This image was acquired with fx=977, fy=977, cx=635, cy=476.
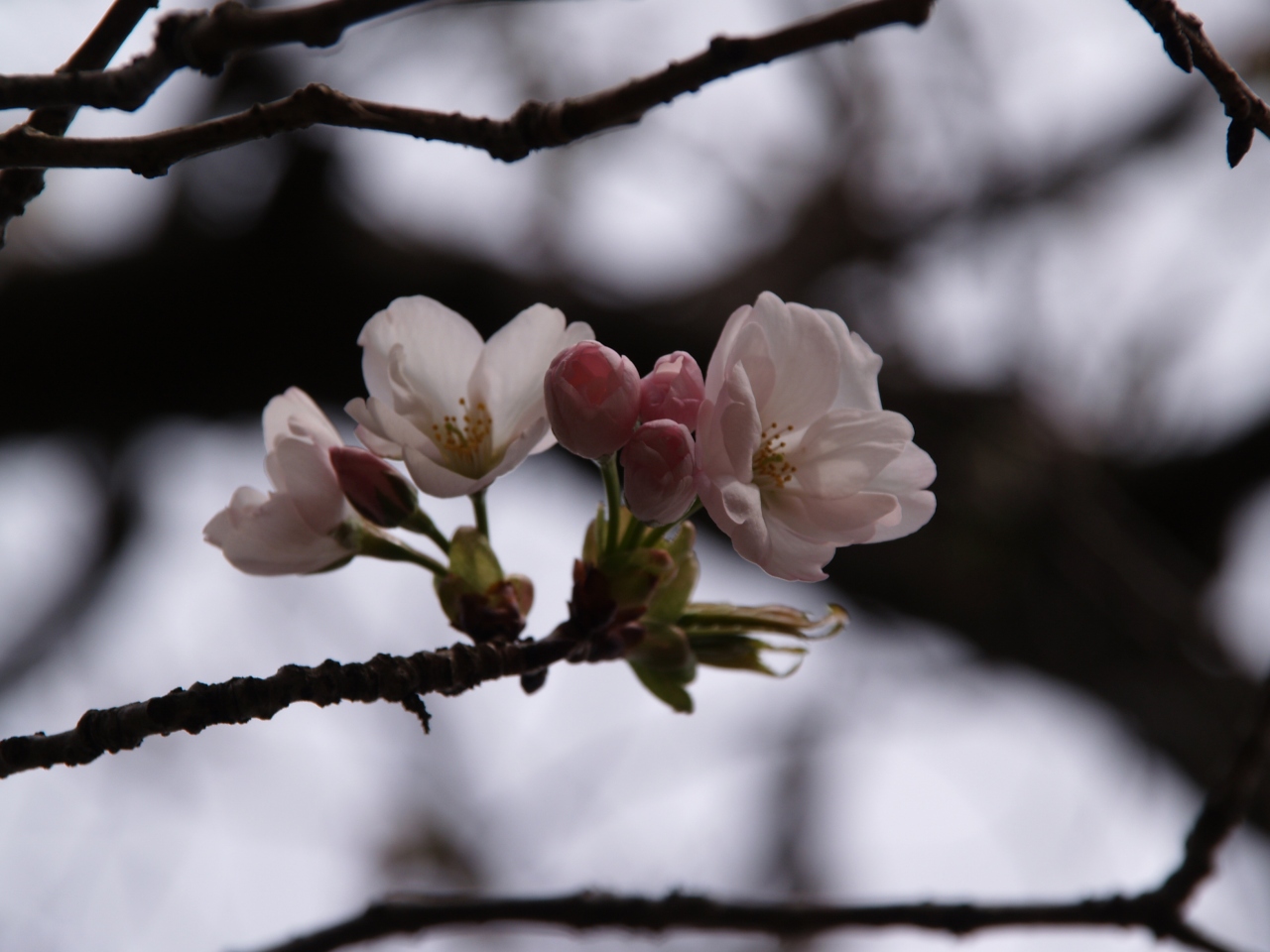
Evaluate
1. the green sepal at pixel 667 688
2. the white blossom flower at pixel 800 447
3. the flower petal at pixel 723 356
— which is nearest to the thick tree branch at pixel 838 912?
the green sepal at pixel 667 688

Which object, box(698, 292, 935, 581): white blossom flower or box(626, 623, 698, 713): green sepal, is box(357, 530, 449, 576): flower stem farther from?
box(698, 292, 935, 581): white blossom flower

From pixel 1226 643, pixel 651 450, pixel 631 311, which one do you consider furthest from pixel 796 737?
pixel 651 450

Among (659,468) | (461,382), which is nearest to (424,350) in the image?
(461,382)

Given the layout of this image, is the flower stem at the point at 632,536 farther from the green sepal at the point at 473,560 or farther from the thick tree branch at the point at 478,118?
the thick tree branch at the point at 478,118

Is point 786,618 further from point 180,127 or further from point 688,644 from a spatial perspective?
point 180,127

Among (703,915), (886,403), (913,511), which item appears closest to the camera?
(913,511)

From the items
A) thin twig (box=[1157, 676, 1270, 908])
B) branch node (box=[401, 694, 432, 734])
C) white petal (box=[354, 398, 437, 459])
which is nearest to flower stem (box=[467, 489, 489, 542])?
white petal (box=[354, 398, 437, 459])

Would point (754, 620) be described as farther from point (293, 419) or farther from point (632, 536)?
point (293, 419)
